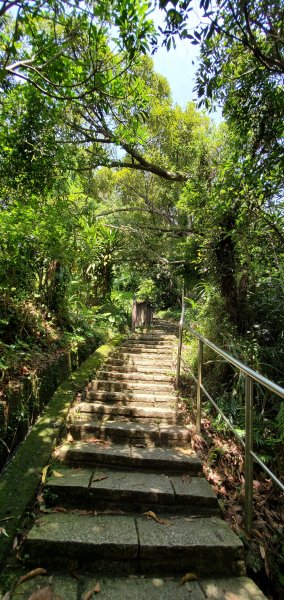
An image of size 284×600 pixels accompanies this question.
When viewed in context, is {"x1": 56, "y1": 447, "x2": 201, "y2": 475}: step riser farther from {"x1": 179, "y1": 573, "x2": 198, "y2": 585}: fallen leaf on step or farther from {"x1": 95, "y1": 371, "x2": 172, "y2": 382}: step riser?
{"x1": 95, "y1": 371, "x2": 172, "y2": 382}: step riser

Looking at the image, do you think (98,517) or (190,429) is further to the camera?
(190,429)

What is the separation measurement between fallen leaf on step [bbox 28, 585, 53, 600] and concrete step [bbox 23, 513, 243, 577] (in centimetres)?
17

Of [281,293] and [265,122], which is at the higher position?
[265,122]

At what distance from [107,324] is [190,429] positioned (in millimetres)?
3919

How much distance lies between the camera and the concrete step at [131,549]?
1.61 m

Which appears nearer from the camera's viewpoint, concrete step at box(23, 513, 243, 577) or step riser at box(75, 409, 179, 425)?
concrete step at box(23, 513, 243, 577)

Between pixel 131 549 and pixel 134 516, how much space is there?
0.28 metres

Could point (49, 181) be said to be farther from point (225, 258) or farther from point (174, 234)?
point (174, 234)

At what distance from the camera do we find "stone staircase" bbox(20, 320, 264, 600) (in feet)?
5.20

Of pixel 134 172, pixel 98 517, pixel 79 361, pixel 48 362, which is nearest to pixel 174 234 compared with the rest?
pixel 134 172

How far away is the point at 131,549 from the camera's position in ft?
5.35

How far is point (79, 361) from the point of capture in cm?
449

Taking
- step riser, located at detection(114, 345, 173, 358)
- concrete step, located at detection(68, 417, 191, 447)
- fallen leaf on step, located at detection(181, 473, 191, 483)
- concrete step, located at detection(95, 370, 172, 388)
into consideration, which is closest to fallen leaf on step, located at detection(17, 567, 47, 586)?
fallen leaf on step, located at detection(181, 473, 191, 483)

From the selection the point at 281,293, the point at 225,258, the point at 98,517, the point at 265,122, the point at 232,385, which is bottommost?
the point at 98,517
